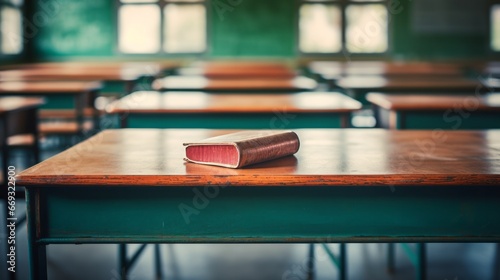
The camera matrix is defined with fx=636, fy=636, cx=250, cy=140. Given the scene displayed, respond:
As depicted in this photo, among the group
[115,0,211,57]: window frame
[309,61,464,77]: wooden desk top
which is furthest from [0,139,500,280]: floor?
[115,0,211,57]: window frame

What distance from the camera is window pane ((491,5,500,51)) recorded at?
9.61 m

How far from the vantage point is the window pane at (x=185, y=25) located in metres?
9.58

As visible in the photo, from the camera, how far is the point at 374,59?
9688 millimetres

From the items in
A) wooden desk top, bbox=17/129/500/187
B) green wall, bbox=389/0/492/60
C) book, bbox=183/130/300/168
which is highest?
green wall, bbox=389/0/492/60

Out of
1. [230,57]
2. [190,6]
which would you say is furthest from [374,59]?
[190,6]

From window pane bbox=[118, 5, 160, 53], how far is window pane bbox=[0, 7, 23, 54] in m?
1.46

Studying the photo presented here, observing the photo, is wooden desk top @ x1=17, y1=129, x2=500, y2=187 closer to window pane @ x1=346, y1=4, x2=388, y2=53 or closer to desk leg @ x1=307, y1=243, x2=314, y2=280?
desk leg @ x1=307, y1=243, x2=314, y2=280

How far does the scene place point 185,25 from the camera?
9.61 metres

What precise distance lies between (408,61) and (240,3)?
2679 mm

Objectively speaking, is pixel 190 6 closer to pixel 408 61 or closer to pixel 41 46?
pixel 41 46

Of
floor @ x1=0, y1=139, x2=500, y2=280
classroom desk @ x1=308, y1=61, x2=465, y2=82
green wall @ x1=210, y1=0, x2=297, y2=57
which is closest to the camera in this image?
floor @ x1=0, y1=139, x2=500, y2=280

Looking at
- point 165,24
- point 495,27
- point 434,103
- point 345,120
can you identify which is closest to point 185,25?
point 165,24

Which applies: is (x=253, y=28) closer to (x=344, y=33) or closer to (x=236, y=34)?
(x=236, y=34)

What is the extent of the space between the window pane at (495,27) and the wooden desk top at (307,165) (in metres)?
8.54
